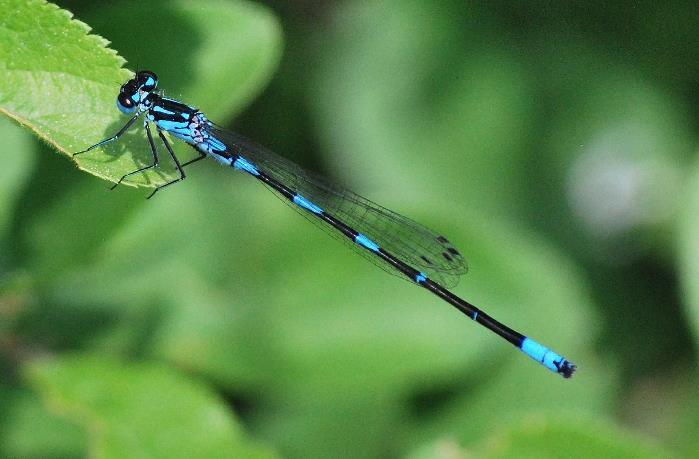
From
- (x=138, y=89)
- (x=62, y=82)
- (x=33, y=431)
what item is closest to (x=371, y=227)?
(x=138, y=89)

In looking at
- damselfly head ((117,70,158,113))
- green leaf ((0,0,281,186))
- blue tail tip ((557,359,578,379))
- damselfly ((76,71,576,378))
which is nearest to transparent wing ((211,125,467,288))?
damselfly ((76,71,576,378))

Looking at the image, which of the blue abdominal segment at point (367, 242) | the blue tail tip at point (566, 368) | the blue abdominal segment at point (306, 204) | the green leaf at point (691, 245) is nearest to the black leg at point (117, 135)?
the blue abdominal segment at point (306, 204)

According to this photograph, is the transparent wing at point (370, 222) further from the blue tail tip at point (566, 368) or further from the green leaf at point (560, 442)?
the green leaf at point (560, 442)

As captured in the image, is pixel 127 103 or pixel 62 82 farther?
pixel 127 103

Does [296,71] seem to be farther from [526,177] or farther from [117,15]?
[117,15]

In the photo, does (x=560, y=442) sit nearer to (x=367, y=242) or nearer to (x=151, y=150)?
(x=367, y=242)

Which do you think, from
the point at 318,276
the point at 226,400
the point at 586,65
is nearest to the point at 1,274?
the point at 318,276

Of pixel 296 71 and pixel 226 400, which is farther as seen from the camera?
pixel 296 71

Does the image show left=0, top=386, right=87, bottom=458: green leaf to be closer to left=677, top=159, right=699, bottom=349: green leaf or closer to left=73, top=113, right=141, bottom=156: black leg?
left=73, top=113, right=141, bottom=156: black leg
